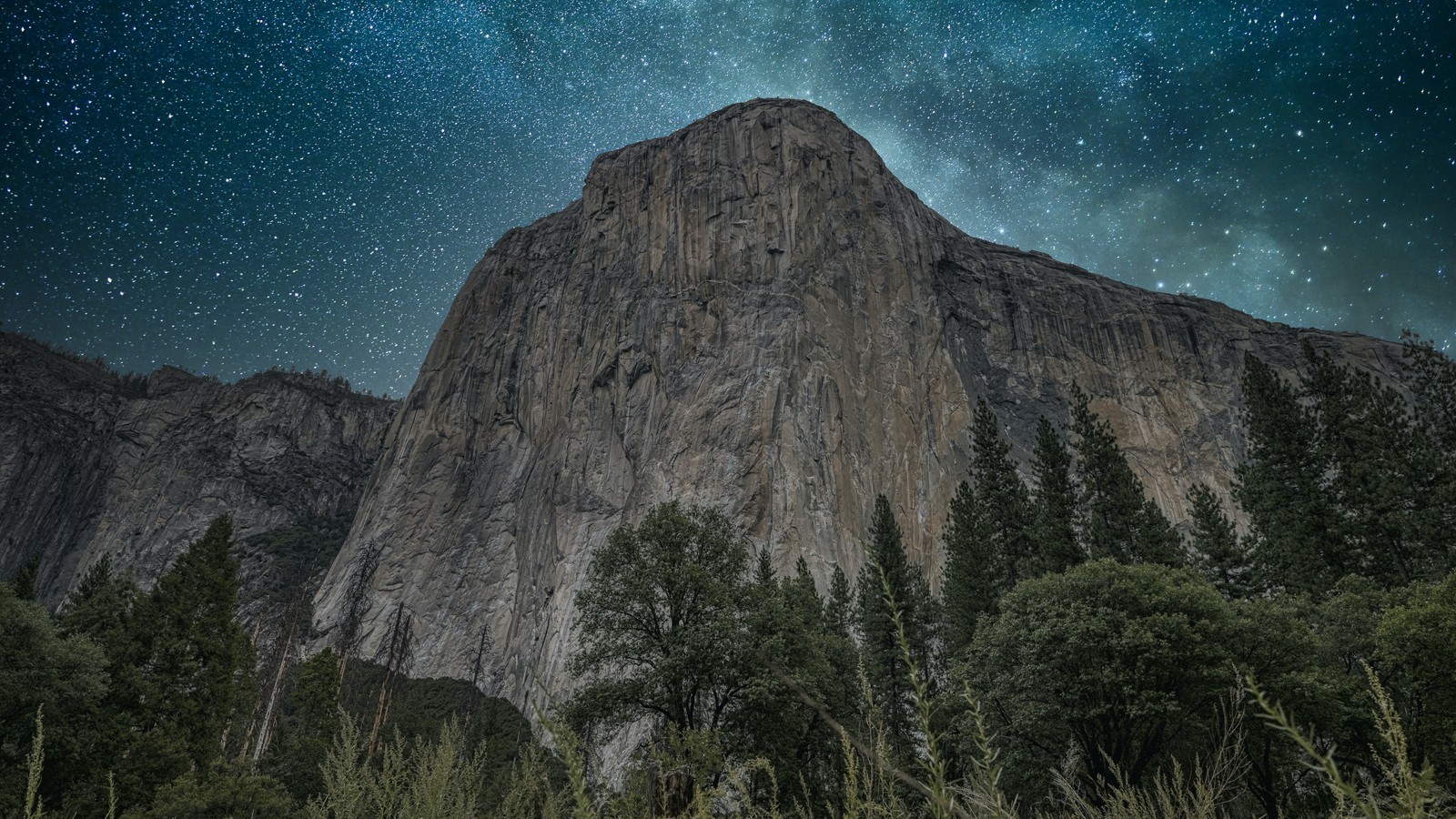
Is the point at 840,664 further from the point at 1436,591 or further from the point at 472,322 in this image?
the point at 472,322

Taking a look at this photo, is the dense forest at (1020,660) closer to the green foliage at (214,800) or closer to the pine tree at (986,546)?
the green foliage at (214,800)

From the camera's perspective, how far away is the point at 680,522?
65.1 feet

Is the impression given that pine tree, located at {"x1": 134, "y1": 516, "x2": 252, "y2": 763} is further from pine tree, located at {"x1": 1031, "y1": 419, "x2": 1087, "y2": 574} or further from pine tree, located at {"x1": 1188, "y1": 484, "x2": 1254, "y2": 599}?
pine tree, located at {"x1": 1188, "y1": 484, "x2": 1254, "y2": 599}

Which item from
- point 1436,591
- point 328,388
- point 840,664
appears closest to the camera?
point 1436,591

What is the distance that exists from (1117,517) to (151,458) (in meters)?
116

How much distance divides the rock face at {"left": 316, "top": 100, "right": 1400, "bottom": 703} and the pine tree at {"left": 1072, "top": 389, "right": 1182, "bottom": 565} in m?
23.4

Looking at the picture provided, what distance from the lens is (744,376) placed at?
59.9m

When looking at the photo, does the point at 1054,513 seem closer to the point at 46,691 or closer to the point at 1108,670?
the point at 1108,670

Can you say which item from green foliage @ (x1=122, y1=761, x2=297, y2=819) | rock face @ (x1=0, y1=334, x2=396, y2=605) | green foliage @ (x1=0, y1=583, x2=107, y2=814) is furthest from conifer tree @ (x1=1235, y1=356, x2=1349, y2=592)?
rock face @ (x1=0, y1=334, x2=396, y2=605)

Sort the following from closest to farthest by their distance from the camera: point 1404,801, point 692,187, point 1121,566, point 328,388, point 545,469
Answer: point 1404,801 < point 1121,566 < point 545,469 < point 692,187 < point 328,388

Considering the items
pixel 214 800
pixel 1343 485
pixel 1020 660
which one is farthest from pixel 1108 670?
pixel 214 800

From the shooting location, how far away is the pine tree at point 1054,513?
85.8ft

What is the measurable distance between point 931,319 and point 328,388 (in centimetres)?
9158

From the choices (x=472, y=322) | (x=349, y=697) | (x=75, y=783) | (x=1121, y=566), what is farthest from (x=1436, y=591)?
(x=472, y=322)
